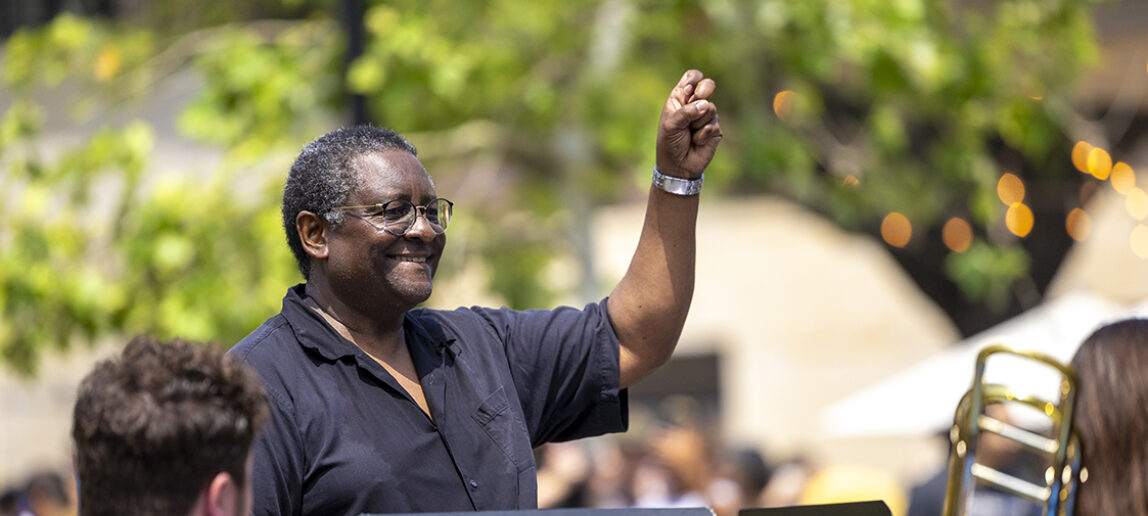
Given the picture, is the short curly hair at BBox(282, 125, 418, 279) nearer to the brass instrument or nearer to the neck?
the neck

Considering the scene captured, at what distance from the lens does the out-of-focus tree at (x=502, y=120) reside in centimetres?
661

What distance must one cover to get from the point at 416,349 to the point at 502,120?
187 inches

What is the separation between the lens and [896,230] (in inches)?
340

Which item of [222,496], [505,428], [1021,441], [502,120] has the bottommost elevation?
[1021,441]

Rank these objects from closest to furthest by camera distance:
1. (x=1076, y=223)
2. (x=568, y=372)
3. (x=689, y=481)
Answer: (x=568, y=372) → (x=689, y=481) → (x=1076, y=223)

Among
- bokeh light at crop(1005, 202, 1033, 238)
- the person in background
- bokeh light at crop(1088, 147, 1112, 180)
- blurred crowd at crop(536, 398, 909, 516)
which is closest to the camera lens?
the person in background

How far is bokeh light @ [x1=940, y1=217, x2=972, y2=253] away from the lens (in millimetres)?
8625

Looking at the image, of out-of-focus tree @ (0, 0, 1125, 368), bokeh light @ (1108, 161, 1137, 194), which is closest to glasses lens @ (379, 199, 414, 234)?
out-of-focus tree @ (0, 0, 1125, 368)

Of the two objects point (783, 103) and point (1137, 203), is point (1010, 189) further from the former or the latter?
point (783, 103)

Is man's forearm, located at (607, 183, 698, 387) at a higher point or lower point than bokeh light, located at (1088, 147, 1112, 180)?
higher

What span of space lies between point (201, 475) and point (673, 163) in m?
1.19

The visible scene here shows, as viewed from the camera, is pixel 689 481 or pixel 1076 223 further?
pixel 1076 223

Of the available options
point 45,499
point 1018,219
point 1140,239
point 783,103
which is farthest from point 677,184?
point 1140,239

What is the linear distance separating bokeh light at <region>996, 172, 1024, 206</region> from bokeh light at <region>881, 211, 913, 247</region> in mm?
632
